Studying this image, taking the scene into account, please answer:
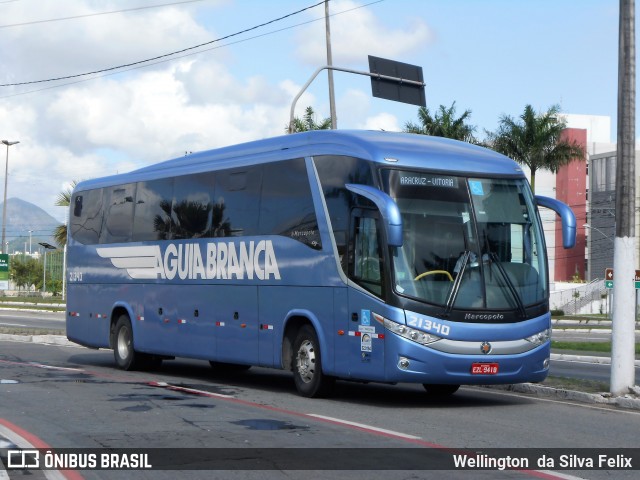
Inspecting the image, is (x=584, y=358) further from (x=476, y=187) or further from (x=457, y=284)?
(x=457, y=284)

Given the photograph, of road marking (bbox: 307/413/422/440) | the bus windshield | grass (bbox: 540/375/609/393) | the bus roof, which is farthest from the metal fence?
road marking (bbox: 307/413/422/440)

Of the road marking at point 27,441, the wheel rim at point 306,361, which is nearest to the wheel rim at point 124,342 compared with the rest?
the wheel rim at point 306,361

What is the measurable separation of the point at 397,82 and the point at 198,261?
12.5 metres

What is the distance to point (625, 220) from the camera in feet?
53.7

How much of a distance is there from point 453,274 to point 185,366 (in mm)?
10680

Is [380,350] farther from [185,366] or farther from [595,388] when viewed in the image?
[185,366]

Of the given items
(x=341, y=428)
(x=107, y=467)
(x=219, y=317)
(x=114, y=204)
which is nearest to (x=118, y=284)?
(x=114, y=204)

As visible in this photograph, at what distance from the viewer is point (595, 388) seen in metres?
17.1

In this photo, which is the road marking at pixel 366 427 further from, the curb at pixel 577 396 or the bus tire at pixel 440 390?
the curb at pixel 577 396

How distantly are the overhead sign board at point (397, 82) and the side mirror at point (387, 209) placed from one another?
15.2 metres

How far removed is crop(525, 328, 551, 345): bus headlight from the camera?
15.4 metres

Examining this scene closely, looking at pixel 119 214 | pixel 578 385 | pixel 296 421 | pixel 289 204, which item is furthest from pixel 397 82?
pixel 296 421

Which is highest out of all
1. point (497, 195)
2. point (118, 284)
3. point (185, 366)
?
point (497, 195)

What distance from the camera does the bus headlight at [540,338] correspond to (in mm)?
15391
